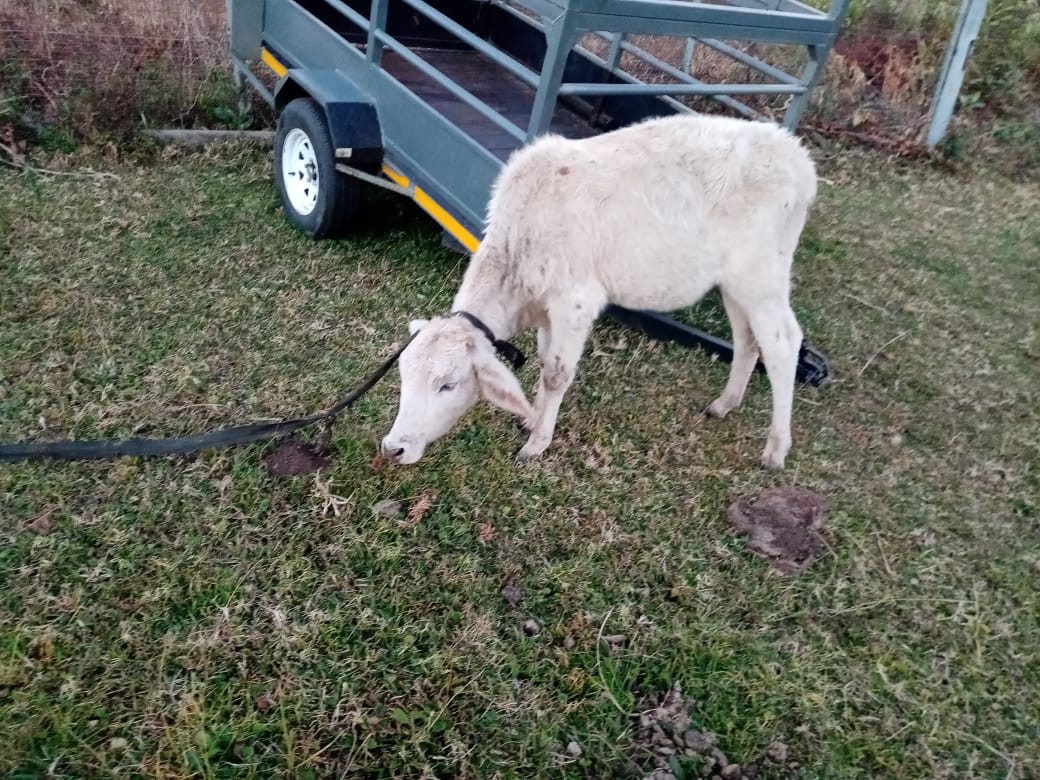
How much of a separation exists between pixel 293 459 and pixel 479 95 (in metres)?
3.46

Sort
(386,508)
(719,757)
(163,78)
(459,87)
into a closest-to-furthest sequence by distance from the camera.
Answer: (719,757), (386,508), (459,87), (163,78)

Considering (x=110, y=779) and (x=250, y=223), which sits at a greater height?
(x=250, y=223)

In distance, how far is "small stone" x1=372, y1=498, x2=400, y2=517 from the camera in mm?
3514

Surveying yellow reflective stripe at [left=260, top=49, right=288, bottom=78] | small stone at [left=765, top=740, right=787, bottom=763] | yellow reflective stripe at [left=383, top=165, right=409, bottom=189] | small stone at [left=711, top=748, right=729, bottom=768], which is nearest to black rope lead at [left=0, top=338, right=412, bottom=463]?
yellow reflective stripe at [left=383, top=165, right=409, bottom=189]

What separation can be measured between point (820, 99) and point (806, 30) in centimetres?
545

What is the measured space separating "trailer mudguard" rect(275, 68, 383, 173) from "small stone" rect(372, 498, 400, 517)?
7.56ft

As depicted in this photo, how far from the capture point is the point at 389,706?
2.78m

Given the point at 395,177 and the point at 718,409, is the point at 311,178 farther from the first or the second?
the point at 718,409

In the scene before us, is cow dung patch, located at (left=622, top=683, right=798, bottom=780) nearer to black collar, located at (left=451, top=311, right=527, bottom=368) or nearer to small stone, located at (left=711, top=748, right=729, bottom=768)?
small stone, located at (left=711, top=748, right=729, bottom=768)

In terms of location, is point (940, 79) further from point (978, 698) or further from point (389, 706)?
point (389, 706)

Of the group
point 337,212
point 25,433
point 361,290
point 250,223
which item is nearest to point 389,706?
point 25,433

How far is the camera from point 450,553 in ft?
11.2

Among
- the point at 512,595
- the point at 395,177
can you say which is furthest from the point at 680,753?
the point at 395,177

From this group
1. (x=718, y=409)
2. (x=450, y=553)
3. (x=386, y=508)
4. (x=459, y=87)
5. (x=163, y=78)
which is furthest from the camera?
(x=163, y=78)
